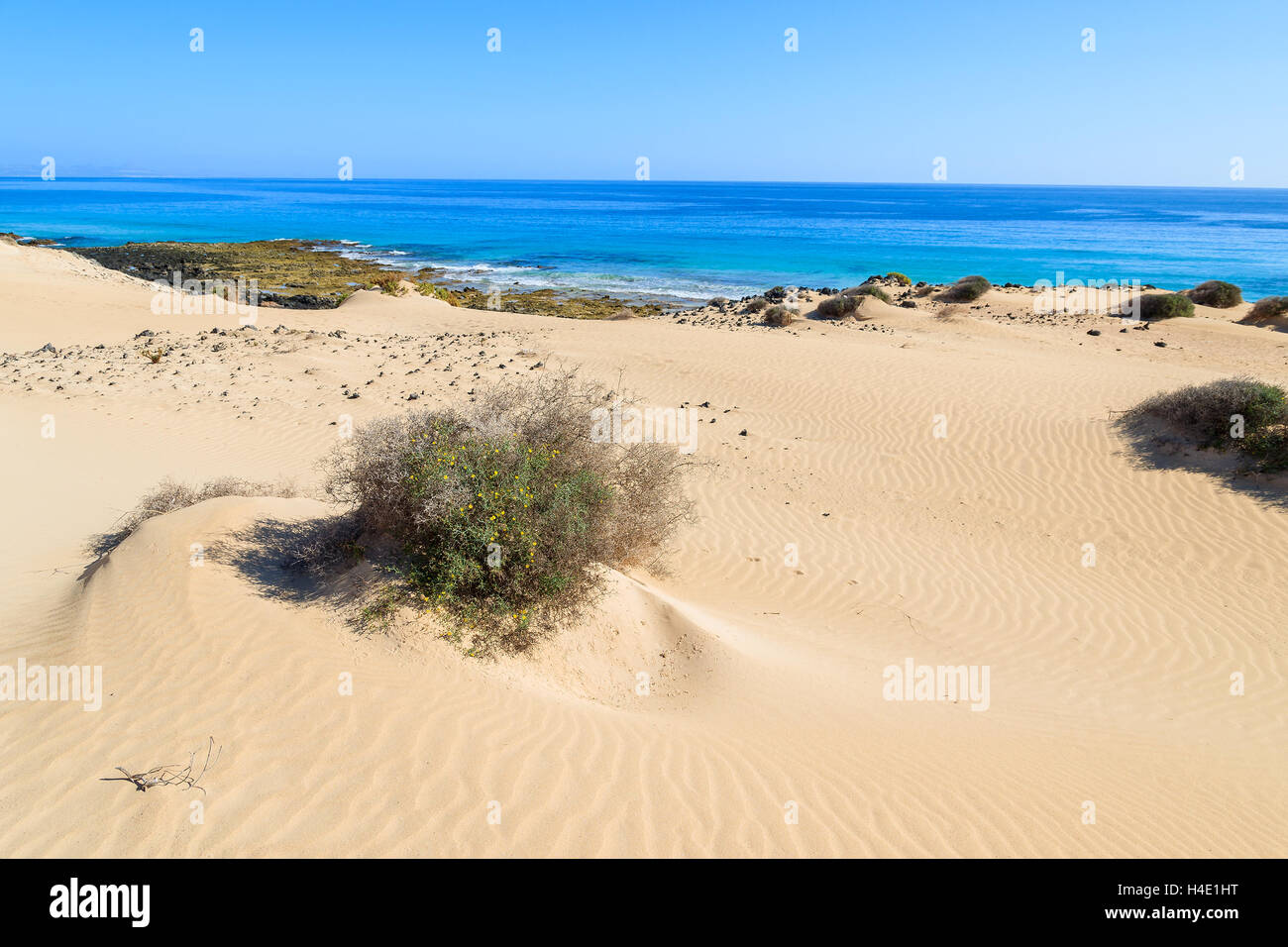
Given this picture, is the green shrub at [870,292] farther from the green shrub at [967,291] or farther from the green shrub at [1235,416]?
the green shrub at [1235,416]

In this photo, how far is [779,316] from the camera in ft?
86.0

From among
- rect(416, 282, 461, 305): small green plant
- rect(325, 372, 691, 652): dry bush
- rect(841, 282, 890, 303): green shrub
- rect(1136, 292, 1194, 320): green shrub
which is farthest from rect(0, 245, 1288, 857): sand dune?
rect(416, 282, 461, 305): small green plant

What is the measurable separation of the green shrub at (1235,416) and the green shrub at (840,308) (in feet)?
50.6

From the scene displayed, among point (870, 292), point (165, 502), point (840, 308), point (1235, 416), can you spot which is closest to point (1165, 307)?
point (870, 292)

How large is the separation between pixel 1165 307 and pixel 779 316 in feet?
46.6

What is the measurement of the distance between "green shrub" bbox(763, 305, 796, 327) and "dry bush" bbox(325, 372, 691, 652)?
68.4 ft

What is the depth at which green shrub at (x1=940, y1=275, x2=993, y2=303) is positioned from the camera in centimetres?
2944

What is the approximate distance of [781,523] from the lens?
34.5ft

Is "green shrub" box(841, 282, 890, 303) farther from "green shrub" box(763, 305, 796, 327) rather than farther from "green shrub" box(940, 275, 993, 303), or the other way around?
"green shrub" box(763, 305, 796, 327)

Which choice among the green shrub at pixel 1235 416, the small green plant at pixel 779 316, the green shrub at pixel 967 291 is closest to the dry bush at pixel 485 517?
the green shrub at pixel 1235 416

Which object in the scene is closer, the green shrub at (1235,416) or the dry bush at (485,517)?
the dry bush at (485,517)

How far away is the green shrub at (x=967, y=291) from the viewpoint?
1159 inches

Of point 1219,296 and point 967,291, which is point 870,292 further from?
point 1219,296
